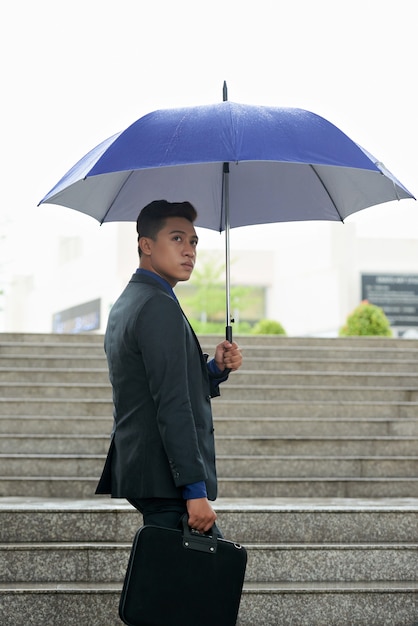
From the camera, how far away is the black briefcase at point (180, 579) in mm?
3072

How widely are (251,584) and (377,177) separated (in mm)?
2362

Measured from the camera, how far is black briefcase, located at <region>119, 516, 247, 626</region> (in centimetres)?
307

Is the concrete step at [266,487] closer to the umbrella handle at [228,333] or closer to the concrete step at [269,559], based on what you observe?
the concrete step at [269,559]

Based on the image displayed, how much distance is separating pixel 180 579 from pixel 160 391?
0.60m

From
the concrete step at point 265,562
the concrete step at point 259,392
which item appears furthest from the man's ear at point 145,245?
the concrete step at point 259,392

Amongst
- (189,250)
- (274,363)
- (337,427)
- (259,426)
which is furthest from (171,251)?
(274,363)

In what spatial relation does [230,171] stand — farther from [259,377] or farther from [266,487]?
[259,377]

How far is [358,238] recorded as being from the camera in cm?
4194

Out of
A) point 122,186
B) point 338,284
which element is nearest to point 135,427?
point 122,186

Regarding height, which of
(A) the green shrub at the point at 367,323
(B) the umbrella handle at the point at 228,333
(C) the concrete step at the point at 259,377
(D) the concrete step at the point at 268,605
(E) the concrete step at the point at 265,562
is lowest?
(D) the concrete step at the point at 268,605

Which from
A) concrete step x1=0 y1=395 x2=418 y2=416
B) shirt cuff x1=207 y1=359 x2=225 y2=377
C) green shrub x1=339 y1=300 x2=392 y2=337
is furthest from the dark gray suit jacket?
green shrub x1=339 y1=300 x2=392 y2=337

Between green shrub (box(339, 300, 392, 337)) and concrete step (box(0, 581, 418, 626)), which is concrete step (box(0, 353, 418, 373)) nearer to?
green shrub (box(339, 300, 392, 337))

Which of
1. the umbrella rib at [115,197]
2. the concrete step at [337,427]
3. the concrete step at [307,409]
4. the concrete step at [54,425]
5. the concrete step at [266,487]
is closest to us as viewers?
the umbrella rib at [115,197]

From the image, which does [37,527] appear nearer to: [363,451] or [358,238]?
[363,451]
